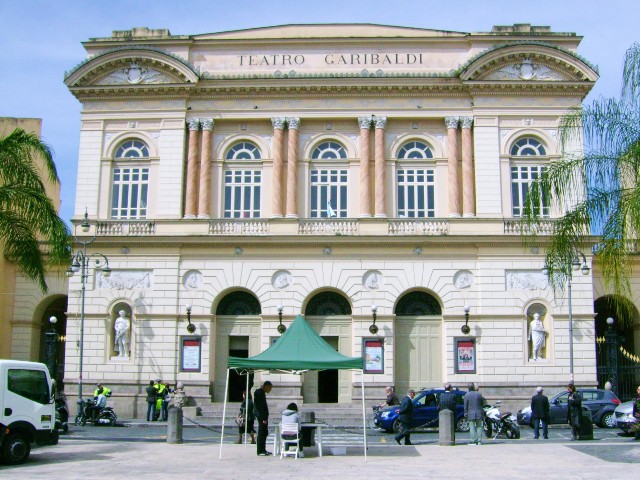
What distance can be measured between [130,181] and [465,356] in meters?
16.4

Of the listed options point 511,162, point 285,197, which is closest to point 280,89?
point 285,197

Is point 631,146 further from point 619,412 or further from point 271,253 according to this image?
point 271,253

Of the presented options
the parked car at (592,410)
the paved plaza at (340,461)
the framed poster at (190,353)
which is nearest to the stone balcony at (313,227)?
the framed poster at (190,353)

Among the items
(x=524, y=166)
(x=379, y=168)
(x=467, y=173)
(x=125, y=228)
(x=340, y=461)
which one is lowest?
(x=340, y=461)

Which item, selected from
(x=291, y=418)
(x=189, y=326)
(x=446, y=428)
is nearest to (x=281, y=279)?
(x=189, y=326)

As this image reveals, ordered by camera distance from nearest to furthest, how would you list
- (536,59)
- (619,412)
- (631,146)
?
(631,146)
(619,412)
(536,59)

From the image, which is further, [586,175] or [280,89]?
[280,89]

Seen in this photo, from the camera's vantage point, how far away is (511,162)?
3694 centimetres

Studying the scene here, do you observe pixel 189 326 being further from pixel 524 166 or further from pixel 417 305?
pixel 524 166

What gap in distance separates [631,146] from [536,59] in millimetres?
17730

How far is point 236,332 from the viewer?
3656 cm

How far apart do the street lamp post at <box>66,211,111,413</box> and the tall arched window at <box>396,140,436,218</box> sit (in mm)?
12952

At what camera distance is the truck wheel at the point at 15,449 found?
20203 millimetres

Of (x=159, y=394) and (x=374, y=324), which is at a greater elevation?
(x=374, y=324)
